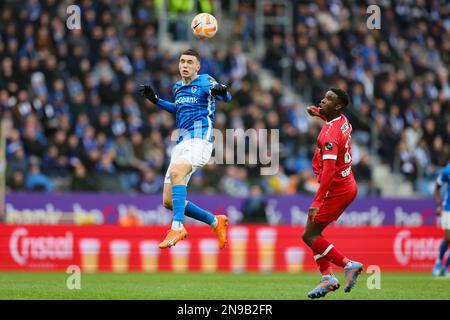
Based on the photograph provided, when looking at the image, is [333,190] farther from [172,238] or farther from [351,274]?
[172,238]

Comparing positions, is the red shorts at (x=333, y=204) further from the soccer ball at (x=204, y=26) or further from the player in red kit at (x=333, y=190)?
the soccer ball at (x=204, y=26)

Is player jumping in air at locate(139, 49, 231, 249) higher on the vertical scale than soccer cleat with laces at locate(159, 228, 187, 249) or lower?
higher

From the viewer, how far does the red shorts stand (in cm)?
1416

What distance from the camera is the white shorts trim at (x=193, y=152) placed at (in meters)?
14.5

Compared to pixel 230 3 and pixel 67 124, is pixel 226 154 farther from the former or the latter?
pixel 230 3

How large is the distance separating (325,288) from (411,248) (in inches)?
436

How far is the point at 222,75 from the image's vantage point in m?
29.1

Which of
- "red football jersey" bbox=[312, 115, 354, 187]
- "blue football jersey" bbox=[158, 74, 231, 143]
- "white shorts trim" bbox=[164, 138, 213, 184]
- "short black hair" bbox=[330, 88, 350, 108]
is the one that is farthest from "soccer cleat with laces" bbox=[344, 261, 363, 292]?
"blue football jersey" bbox=[158, 74, 231, 143]

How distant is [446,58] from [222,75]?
8865 mm

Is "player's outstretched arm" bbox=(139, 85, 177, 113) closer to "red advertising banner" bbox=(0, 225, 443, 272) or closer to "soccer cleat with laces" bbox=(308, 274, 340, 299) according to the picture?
"soccer cleat with laces" bbox=(308, 274, 340, 299)

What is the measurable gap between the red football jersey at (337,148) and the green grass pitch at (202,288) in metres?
1.69

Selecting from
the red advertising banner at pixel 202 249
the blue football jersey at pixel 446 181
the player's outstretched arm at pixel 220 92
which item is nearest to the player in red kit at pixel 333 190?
the player's outstretched arm at pixel 220 92

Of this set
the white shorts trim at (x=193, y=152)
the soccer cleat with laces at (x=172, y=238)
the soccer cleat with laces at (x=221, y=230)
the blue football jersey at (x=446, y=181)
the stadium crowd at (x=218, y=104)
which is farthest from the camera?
the stadium crowd at (x=218, y=104)

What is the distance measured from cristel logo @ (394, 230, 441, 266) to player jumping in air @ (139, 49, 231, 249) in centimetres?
1026
